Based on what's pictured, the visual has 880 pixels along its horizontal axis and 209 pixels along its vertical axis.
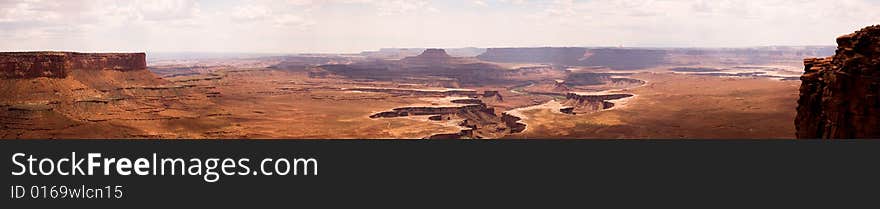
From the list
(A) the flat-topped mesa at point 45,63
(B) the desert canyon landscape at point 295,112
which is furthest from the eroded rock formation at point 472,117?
(A) the flat-topped mesa at point 45,63

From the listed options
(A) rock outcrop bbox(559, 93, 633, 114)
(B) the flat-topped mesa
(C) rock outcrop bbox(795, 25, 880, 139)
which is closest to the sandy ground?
(A) rock outcrop bbox(559, 93, 633, 114)

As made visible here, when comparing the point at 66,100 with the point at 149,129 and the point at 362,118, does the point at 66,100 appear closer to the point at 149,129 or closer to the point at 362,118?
the point at 149,129

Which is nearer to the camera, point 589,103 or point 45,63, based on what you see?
point 45,63

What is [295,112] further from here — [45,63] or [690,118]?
[690,118]

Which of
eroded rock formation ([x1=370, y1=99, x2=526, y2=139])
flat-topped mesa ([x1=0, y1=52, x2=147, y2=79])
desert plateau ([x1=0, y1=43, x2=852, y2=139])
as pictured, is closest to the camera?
desert plateau ([x1=0, y1=43, x2=852, y2=139])

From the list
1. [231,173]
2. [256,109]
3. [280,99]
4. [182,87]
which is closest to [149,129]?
[256,109]

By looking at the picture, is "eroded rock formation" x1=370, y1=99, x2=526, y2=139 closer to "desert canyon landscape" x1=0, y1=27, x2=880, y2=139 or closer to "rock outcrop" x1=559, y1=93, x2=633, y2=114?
"desert canyon landscape" x1=0, y1=27, x2=880, y2=139

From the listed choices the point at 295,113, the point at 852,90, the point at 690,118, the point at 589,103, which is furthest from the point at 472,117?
the point at 852,90

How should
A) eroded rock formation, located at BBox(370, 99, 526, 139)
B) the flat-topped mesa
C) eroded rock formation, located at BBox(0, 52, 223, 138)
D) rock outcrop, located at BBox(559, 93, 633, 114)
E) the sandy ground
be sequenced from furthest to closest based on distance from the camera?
rock outcrop, located at BBox(559, 93, 633, 114), eroded rock formation, located at BBox(370, 99, 526, 139), the flat-topped mesa, eroded rock formation, located at BBox(0, 52, 223, 138), the sandy ground

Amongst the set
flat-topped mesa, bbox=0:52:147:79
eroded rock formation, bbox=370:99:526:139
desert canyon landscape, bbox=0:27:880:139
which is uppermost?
flat-topped mesa, bbox=0:52:147:79
